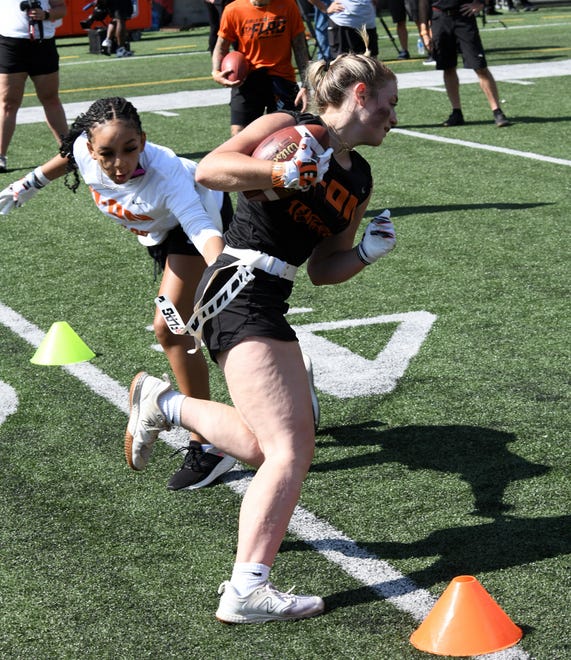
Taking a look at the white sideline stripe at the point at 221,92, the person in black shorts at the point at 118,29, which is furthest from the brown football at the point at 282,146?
the person in black shorts at the point at 118,29

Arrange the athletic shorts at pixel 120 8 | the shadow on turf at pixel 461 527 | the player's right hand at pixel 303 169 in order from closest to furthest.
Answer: the player's right hand at pixel 303 169 → the shadow on turf at pixel 461 527 → the athletic shorts at pixel 120 8

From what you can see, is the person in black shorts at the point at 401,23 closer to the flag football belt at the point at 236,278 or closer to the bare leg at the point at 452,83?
the bare leg at the point at 452,83

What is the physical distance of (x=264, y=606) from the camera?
11.8 ft

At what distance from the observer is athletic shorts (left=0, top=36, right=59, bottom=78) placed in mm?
10883

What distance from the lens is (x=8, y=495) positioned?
4.69 metres

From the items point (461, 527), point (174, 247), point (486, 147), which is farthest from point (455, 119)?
point (461, 527)

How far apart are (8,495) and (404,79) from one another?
46.0ft

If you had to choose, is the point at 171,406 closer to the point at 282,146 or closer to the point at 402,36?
the point at 282,146

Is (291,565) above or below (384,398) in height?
above

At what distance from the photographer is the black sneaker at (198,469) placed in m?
4.72

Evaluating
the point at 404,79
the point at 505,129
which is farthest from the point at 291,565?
the point at 404,79

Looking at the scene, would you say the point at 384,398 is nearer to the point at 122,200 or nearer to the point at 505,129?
the point at 122,200

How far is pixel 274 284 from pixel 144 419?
2.62ft

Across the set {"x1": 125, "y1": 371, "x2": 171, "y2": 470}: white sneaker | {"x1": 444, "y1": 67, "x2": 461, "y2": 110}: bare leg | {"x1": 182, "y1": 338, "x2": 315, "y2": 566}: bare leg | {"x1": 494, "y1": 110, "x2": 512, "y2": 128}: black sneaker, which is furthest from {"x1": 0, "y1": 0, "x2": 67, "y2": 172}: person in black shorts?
{"x1": 182, "y1": 338, "x2": 315, "y2": 566}: bare leg
